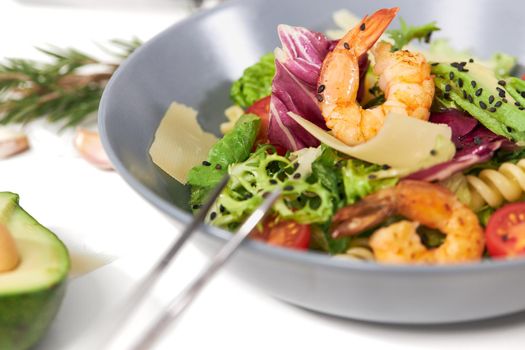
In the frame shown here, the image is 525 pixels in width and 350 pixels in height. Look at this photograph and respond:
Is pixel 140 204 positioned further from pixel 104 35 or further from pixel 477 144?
pixel 104 35

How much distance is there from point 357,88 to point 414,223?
65 centimetres

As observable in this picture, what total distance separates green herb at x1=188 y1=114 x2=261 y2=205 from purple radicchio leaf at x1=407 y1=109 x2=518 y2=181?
2.18ft

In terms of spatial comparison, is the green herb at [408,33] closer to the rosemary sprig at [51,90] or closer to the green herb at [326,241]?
the green herb at [326,241]

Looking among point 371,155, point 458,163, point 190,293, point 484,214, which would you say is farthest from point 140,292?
point 484,214

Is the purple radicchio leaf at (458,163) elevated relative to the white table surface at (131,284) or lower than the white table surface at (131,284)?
elevated

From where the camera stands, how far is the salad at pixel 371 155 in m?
2.07

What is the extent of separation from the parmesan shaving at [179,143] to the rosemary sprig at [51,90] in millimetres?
784

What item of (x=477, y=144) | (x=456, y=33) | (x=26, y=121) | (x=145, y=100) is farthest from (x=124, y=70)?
(x=456, y=33)

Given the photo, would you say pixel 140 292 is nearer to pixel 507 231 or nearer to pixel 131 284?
pixel 131 284

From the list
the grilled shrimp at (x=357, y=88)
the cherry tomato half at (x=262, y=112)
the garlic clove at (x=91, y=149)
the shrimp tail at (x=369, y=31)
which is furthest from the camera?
the garlic clove at (x=91, y=149)

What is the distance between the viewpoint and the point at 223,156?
2.66 metres

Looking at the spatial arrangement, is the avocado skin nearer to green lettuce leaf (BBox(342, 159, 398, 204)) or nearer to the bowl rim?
the bowl rim

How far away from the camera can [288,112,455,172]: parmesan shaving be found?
2293 millimetres

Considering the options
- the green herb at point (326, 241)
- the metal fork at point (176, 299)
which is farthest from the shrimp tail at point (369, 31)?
the metal fork at point (176, 299)
